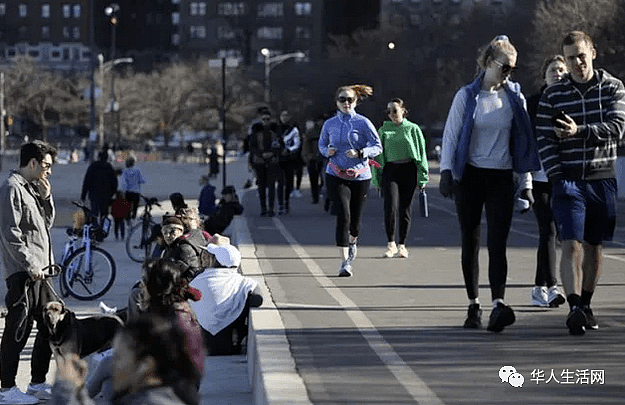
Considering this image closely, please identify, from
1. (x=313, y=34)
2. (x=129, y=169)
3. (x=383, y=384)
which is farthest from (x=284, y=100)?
(x=383, y=384)

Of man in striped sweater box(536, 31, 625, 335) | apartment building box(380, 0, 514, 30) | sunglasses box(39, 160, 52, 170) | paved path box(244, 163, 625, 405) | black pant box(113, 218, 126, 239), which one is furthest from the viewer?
apartment building box(380, 0, 514, 30)

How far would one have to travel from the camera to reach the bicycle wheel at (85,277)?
19.5 meters

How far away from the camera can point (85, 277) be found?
19.6m

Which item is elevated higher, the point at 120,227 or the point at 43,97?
the point at 120,227

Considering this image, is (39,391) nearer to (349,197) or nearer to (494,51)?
(494,51)

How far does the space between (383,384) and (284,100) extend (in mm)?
125713

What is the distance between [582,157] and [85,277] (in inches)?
366

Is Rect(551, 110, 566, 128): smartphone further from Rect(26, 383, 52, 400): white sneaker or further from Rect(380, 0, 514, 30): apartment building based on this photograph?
Rect(380, 0, 514, 30): apartment building

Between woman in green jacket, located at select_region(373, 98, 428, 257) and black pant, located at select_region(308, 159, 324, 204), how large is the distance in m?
17.4

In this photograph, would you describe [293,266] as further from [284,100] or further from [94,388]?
[284,100]

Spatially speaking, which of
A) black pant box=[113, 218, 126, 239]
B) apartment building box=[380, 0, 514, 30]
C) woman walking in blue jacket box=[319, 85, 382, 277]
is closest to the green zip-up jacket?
woman walking in blue jacket box=[319, 85, 382, 277]

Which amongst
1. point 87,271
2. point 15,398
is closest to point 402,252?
point 87,271

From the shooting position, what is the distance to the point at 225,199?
25.9 m

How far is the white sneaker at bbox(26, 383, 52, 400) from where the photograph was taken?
39.6 feet
